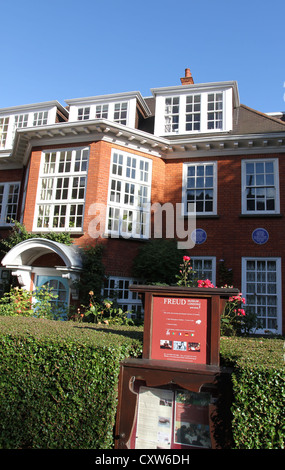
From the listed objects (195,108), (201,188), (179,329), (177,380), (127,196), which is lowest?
(177,380)

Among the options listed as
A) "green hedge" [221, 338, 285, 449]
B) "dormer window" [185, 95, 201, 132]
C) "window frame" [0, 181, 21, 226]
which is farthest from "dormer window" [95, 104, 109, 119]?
"green hedge" [221, 338, 285, 449]

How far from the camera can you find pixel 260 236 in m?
12.2

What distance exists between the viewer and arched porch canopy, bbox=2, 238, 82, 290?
1089 centimetres

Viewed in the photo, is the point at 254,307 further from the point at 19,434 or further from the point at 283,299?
the point at 19,434

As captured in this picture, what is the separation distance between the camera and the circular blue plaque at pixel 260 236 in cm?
1216

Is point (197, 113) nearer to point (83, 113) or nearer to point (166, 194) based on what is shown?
point (166, 194)

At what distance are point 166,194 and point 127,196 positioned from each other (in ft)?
5.33

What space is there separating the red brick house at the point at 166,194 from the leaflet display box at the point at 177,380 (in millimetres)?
7090

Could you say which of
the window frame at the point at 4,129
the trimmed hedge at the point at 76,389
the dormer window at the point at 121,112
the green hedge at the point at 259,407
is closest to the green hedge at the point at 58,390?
the trimmed hedge at the point at 76,389

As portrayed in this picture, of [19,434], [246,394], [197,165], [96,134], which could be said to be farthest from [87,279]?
[246,394]

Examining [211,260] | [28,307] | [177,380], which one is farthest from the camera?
[211,260]

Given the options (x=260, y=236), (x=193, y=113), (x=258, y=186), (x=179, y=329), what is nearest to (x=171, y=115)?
(x=193, y=113)

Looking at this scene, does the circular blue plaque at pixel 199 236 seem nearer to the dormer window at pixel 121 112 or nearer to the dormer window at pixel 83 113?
the dormer window at pixel 121 112

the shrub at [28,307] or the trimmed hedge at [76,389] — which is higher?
the shrub at [28,307]
